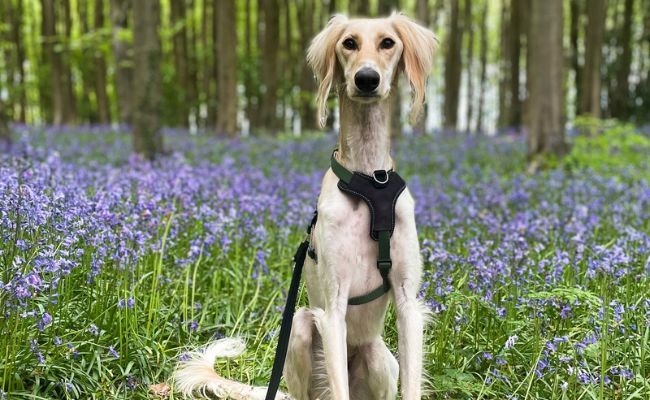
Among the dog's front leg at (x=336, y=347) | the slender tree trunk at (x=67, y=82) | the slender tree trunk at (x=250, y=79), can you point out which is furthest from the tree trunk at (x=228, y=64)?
the dog's front leg at (x=336, y=347)

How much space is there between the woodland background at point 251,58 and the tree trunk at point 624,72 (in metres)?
0.06

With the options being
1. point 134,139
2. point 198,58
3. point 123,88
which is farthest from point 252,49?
point 134,139

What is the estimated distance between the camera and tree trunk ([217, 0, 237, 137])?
17984mm

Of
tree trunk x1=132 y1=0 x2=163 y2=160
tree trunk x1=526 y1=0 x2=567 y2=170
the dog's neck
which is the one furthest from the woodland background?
the dog's neck

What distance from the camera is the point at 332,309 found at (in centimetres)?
303

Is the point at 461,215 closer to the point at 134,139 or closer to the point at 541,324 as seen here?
the point at 541,324

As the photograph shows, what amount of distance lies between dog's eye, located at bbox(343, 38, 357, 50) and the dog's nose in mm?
252

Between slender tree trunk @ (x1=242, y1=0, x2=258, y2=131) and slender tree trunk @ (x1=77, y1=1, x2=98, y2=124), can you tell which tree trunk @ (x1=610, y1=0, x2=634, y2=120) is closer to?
slender tree trunk @ (x1=242, y1=0, x2=258, y2=131)

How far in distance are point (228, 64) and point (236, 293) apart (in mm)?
14044

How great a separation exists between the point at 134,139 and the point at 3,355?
845 centimetres

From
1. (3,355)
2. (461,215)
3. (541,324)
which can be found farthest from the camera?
(461,215)

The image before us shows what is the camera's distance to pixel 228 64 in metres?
18.2

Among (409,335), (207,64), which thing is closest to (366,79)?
(409,335)

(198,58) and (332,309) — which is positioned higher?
(198,58)
